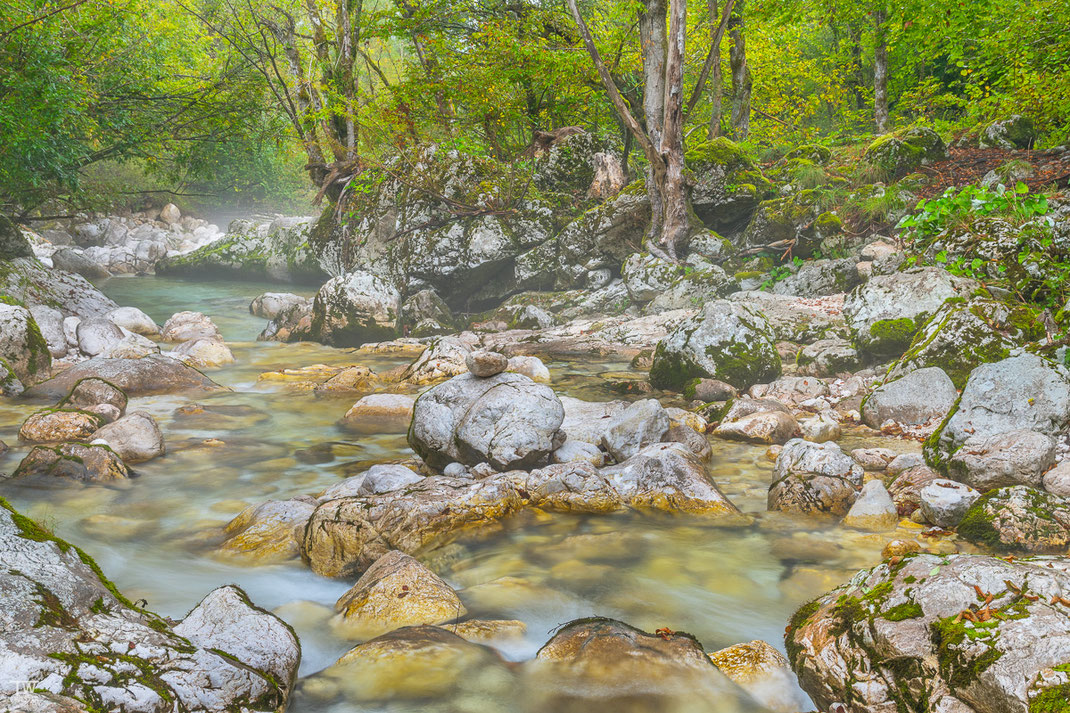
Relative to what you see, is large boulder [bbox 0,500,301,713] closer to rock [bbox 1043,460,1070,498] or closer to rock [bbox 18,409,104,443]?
rock [bbox 1043,460,1070,498]

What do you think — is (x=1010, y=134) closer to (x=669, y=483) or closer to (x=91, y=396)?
(x=669, y=483)

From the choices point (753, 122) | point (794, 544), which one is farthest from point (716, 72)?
point (794, 544)

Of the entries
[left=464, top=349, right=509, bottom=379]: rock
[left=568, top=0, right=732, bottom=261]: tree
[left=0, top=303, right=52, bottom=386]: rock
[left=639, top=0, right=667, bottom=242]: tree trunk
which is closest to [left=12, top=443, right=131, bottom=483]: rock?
[left=464, top=349, right=509, bottom=379]: rock

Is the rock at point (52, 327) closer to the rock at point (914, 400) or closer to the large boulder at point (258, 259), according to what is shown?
the large boulder at point (258, 259)

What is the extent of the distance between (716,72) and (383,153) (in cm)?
931

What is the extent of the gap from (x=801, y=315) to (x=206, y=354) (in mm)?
10283

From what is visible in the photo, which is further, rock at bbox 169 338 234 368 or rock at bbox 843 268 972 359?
rock at bbox 169 338 234 368

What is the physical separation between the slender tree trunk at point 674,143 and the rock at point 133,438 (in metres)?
10.2

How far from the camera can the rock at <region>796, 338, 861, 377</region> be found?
8.95 meters

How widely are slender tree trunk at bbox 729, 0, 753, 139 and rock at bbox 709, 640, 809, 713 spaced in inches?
643

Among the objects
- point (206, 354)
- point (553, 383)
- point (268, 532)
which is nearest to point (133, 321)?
point (206, 354)

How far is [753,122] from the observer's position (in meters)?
21.2

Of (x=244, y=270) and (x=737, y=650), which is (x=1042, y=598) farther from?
(x=244, y=270)

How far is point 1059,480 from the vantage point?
459 centimetres
